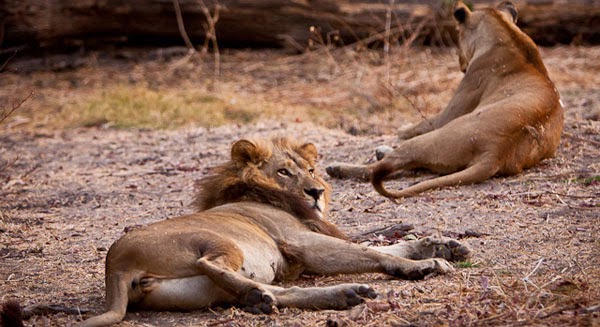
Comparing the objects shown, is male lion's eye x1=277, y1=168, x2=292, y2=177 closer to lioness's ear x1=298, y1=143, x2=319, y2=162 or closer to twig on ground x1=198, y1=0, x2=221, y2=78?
lioness's ear x1=298, y1=143, x2=319, y2=162

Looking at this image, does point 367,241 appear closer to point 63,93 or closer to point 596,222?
point 596,222

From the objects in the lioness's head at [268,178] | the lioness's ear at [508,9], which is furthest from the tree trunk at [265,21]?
the lioness's head at [268,178]

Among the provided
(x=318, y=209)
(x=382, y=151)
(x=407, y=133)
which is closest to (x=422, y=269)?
(x=318, y=209)

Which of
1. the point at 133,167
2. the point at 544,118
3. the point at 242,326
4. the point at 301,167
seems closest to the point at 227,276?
the point at 242,326

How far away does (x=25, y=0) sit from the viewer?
37.7 feet

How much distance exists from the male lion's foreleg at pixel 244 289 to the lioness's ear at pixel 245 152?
1.12 m

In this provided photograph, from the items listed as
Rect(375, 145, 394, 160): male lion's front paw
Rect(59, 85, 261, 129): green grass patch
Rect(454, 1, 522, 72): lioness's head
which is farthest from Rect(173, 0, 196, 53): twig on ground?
Rect(375, 145, 394, 160): male lion's front paw

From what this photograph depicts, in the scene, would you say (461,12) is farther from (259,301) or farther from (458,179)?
(259,301)

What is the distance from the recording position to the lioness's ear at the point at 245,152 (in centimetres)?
477

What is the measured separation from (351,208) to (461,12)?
8.22 feet

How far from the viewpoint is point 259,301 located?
147 inches

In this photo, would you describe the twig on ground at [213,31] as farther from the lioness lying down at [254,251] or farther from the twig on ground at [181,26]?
the lioness lying down at [254,251]

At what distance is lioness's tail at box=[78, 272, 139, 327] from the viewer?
3.53 m

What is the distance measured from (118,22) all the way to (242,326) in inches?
358
